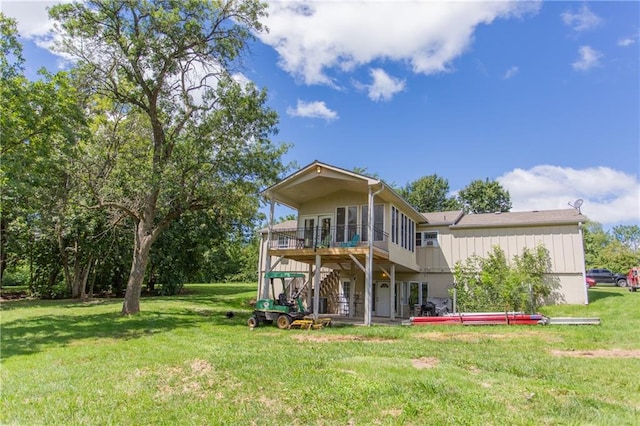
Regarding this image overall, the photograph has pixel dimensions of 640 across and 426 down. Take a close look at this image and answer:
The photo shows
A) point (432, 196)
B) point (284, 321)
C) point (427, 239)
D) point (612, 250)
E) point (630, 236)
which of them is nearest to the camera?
point (284, 321)

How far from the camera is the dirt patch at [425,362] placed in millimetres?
7333

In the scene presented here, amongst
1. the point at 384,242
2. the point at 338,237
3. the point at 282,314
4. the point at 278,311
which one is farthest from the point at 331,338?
the point at 338,237

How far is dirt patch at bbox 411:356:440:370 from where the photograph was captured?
733 cm

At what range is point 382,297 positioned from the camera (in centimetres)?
2005

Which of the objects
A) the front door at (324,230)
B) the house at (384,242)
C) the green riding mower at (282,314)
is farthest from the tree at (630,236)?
the green riding mower at (282,314)

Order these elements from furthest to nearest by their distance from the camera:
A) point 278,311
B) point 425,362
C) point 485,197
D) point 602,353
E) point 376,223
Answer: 1. point 485,197
2. point 376,223
3. point 278,311
4. point 602,353
5. point 425,362

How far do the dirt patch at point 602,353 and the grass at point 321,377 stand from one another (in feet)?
0.08

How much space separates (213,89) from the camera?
16.2 metres

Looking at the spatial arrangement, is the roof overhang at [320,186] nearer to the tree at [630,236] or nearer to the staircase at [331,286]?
the staircase at [331,286]

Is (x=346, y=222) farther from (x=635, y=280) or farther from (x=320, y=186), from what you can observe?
(x=635, y=280)

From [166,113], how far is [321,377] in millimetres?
13597

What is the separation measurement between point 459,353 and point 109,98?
51.9ft

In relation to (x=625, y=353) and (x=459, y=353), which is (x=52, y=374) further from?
(x=625, y=353)

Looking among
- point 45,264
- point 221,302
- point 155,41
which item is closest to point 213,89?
point 155,41
